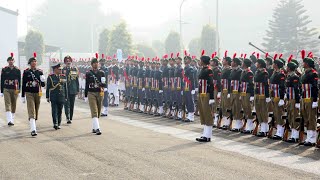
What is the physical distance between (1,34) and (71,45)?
91.9 metres

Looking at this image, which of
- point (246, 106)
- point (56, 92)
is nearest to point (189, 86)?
point (246, 106)

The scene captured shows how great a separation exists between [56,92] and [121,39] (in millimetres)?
58973

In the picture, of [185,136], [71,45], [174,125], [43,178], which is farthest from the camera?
[71,45]

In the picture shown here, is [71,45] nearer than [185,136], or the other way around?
[185,136]

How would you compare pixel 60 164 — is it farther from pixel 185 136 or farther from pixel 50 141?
pixel 185 136

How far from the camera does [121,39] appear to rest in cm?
7500

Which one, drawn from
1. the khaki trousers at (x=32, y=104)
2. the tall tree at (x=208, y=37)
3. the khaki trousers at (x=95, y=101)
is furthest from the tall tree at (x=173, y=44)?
the khaki trousers at (x=32, y=104)

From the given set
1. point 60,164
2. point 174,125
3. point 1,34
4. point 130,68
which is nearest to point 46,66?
point 1,34

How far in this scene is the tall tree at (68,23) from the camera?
16512 cm

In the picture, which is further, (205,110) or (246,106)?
(246,106)

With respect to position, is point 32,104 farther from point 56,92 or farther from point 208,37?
point 208,37

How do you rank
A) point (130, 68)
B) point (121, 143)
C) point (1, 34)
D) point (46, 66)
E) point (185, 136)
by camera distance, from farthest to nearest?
point (46, 66)
point (1, 34)
point (130, 68)
point (185, 136)
point (121, 143)

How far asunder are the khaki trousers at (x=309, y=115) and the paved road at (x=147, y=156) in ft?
2.15

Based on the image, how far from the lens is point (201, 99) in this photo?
1377cm
